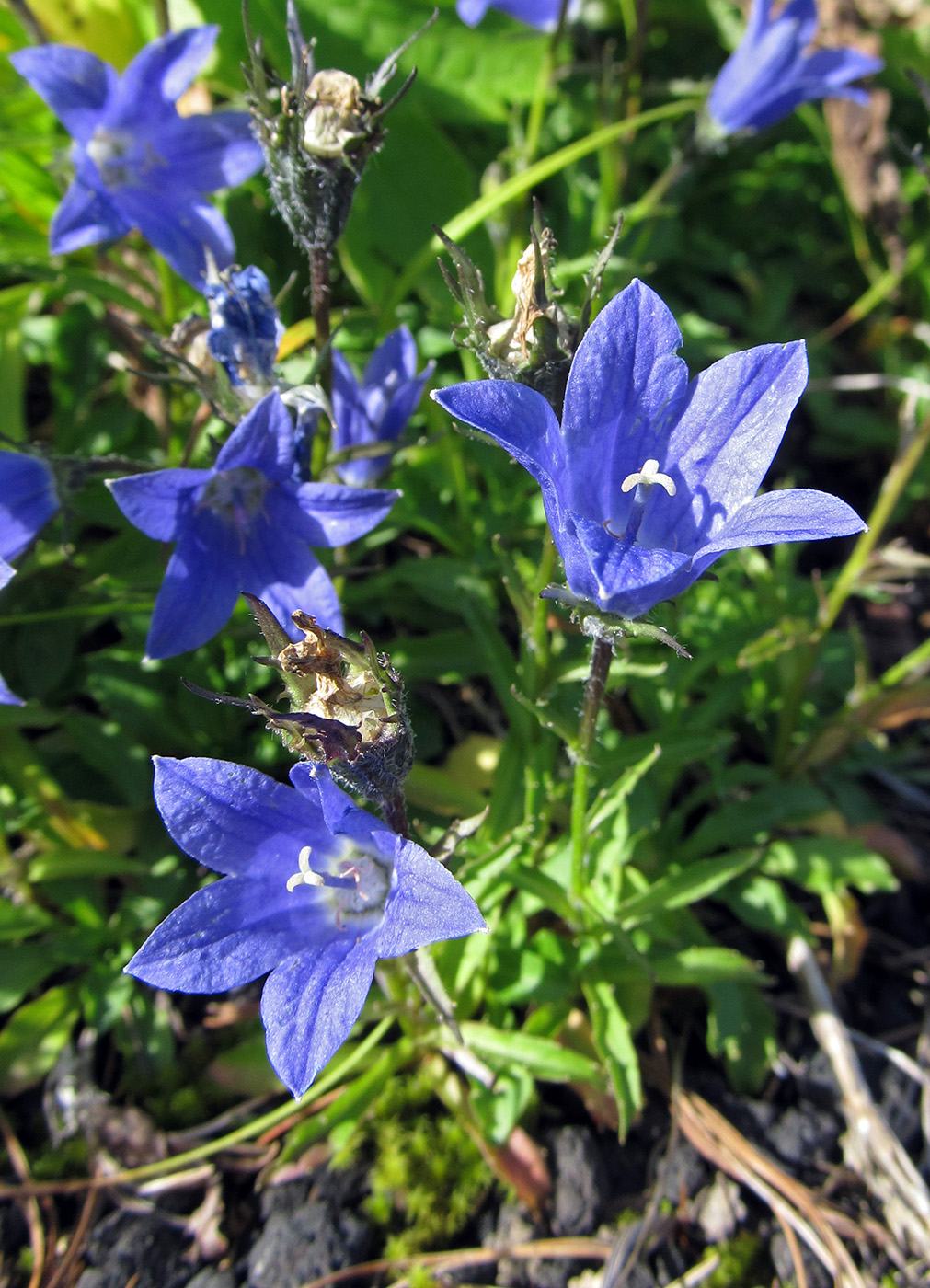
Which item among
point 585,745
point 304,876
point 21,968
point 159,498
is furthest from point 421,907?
point 21,968

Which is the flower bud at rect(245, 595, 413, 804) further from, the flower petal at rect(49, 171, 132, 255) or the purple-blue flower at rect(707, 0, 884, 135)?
the purple-blue flower at rect(707, 0, 884, 135)

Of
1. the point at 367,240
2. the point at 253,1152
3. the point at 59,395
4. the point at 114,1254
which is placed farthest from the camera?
the point at 367,240

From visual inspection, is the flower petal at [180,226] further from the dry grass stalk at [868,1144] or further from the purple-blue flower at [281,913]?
the dry grass stalk at [868,1144]

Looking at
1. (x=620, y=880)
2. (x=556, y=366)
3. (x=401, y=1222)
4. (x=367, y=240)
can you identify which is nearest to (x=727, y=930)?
(x=620, y=880)

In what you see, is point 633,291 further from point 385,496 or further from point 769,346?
point 385,496

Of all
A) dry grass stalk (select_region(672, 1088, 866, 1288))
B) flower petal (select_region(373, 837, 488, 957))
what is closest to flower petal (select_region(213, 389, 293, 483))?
flower petal (select_region(373, 837, 488, 957))

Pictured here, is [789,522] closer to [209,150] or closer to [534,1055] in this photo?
[534,1055]
